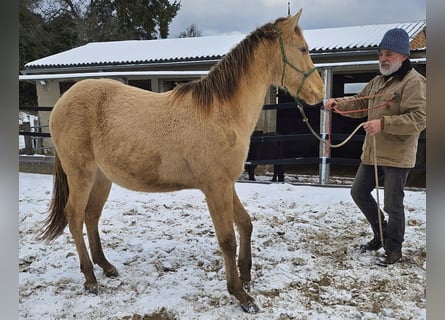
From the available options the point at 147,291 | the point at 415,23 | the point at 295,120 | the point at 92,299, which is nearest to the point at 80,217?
the point at 92,299

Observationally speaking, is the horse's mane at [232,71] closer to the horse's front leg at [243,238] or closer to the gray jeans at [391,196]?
the horse's front leg at [243,238]

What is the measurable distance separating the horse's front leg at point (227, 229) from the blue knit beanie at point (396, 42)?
114cm

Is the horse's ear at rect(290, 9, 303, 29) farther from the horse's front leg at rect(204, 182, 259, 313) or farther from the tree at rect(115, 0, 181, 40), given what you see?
the horse's front leg at rect(204, 182, 259, 313)

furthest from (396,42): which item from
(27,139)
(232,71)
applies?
(27,139)

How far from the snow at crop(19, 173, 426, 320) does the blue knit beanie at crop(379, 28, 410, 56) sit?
0.91m

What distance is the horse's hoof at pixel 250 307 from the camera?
1682 mm

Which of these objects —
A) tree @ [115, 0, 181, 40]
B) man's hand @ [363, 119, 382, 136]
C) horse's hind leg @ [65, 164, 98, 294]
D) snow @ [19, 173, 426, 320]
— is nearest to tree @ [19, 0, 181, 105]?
tree @ [115, 0, 181, 40]

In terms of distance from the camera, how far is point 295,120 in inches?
189

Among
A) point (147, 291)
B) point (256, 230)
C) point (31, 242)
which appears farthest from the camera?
point (256, 230)

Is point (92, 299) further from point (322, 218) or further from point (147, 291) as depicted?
point (322, 218)

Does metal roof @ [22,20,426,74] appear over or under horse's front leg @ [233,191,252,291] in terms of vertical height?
over

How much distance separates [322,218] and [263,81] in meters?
1.43

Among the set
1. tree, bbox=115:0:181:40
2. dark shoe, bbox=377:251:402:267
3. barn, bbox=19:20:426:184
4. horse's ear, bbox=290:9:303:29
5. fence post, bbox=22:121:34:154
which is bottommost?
dark shoe, bbox=377:251:402:267

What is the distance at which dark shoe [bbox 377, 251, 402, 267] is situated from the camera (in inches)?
82.4
